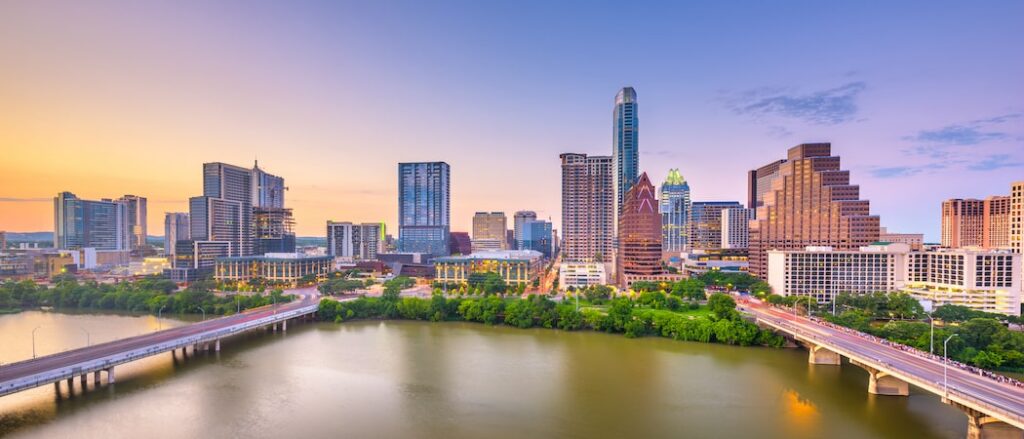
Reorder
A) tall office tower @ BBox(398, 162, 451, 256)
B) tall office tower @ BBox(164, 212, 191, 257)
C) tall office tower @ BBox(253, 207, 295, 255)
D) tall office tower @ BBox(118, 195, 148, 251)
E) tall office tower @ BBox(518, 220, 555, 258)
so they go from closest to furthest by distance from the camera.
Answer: tall office tower @ BBox(253, 207, 295, 255) → tall office tower @ BBox(398, 162, 451, 256) → tall office tower @ BBox(118, 195, 148, 251) → tall office tower @ BBox(164, 212, 191, 257) → tall office tower @ BBox(518, 220, 555, 258)

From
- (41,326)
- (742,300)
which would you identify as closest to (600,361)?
(742,300)

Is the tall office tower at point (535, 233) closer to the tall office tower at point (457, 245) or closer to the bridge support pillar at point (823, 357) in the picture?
the tall office tower at point (457, 245)

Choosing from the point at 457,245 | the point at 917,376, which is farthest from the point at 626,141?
the point at 917,376

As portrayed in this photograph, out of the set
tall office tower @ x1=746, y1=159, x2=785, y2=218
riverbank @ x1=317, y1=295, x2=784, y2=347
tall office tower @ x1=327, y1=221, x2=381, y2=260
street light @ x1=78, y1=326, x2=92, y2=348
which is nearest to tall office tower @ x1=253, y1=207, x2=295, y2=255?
tall office tower @ x1=327, y1=221, x2=381, y2=260

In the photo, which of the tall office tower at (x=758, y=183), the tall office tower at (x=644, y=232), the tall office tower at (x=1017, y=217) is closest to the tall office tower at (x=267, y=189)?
the tall office tower at (x=644, y=232)

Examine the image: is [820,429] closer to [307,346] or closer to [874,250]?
[307,346]

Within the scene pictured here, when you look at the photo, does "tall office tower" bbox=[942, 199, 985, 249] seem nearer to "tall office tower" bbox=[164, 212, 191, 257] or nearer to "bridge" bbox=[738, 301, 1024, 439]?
"bridge" bbox=[738, 301, 1024, 439]
